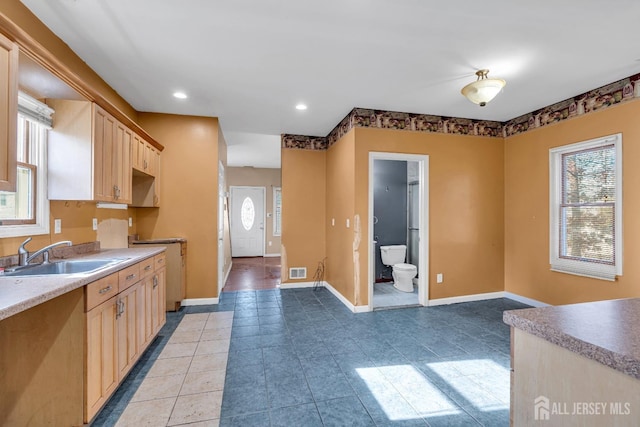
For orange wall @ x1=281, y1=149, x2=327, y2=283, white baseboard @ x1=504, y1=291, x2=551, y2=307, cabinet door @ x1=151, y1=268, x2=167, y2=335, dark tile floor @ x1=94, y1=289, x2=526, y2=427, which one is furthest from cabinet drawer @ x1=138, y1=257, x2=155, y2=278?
white baseboard @ x1=504, y1=291, x2=551, y2=307

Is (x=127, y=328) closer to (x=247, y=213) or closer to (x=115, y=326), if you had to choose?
(x=115, y=326)

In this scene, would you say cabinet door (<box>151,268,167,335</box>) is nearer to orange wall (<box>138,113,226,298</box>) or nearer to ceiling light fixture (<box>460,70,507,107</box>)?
orange wall (<box>138,113,226,298</box>)

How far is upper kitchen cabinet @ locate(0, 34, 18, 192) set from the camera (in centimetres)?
142

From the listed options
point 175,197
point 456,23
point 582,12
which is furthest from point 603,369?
point 175,197

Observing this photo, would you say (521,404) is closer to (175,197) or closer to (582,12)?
(582,12)

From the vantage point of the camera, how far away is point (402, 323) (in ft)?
11.0

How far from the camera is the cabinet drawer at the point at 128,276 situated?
80.4 inches

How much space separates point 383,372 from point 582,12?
293 cm

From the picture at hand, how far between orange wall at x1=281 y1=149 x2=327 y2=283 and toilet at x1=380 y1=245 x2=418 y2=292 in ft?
3.65

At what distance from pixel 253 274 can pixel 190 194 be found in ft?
8.60

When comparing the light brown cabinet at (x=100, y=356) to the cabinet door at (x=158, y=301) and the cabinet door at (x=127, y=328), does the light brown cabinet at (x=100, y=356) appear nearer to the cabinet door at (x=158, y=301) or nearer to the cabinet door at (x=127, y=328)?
the cabinet door at (x=127, y=328)

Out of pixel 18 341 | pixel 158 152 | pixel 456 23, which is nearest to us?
pixel 18 341

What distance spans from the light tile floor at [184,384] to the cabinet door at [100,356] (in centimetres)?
20

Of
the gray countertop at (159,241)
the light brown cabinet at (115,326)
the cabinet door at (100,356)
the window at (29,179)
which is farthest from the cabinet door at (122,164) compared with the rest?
the cabinet door at (100,356)
